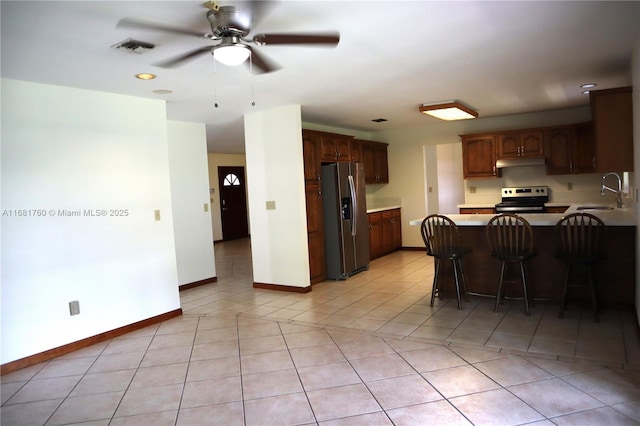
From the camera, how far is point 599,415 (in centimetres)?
225

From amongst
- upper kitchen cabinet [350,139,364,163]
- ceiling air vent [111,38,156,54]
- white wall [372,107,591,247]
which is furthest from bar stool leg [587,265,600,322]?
ceiling air vent [111,38,156,54]

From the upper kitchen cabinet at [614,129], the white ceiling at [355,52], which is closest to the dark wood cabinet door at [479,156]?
the white ceiling at [355,52]

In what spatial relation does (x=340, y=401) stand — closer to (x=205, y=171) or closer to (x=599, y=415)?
(x=599, y=415)

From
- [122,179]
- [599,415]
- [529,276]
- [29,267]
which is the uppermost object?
[122,179]

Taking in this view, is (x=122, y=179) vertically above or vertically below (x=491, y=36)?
below

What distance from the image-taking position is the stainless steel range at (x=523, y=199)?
256 inches

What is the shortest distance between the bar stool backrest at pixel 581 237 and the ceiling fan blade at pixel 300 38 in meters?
2.62

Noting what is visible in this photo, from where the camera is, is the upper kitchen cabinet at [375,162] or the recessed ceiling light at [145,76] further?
the upper kitchen cabinet at [375,162]

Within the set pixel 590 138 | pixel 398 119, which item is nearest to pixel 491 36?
pixel 398 119

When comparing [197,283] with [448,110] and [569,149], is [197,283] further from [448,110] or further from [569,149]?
[569,149]

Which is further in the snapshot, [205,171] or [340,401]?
[205,171]

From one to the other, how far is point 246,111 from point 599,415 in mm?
4581

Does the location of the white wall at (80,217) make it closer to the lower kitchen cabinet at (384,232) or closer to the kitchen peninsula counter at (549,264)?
the kitchen peninsula counter at (549,264)

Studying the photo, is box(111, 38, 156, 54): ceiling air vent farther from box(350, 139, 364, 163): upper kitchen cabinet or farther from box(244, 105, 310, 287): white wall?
box(350, 139, 364, 163): upper kitchen cabinet
